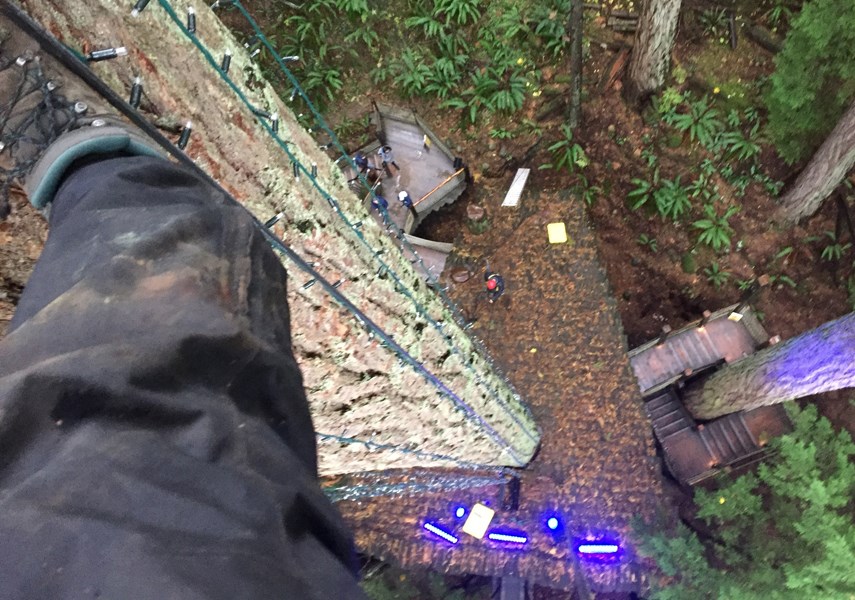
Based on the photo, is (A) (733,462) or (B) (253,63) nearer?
(B) (253,63)

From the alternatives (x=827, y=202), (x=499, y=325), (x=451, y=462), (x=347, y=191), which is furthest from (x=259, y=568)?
(x=827, y=202)

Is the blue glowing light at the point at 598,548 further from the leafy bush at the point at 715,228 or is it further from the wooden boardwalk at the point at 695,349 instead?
the leafy bush at the point at 715,228

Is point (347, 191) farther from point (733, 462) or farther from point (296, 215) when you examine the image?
point (733, 462)

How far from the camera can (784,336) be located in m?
7.55

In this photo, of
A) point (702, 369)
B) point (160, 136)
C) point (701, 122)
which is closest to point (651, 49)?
point (701, 122)

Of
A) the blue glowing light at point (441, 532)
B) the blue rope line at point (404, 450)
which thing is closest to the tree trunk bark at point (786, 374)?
the blue rope line at point (404, 450)

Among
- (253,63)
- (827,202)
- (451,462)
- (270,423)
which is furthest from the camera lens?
(827,202)

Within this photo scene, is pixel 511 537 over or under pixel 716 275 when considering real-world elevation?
under

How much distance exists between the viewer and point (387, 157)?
322 inches

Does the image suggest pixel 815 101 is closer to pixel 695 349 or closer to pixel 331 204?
pixel 695 349

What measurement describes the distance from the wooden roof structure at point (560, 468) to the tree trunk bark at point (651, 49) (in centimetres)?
262

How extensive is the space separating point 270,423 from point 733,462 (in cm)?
789

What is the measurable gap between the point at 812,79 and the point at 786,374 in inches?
139

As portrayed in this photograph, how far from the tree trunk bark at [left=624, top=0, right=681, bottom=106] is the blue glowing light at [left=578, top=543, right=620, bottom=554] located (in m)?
6.27
